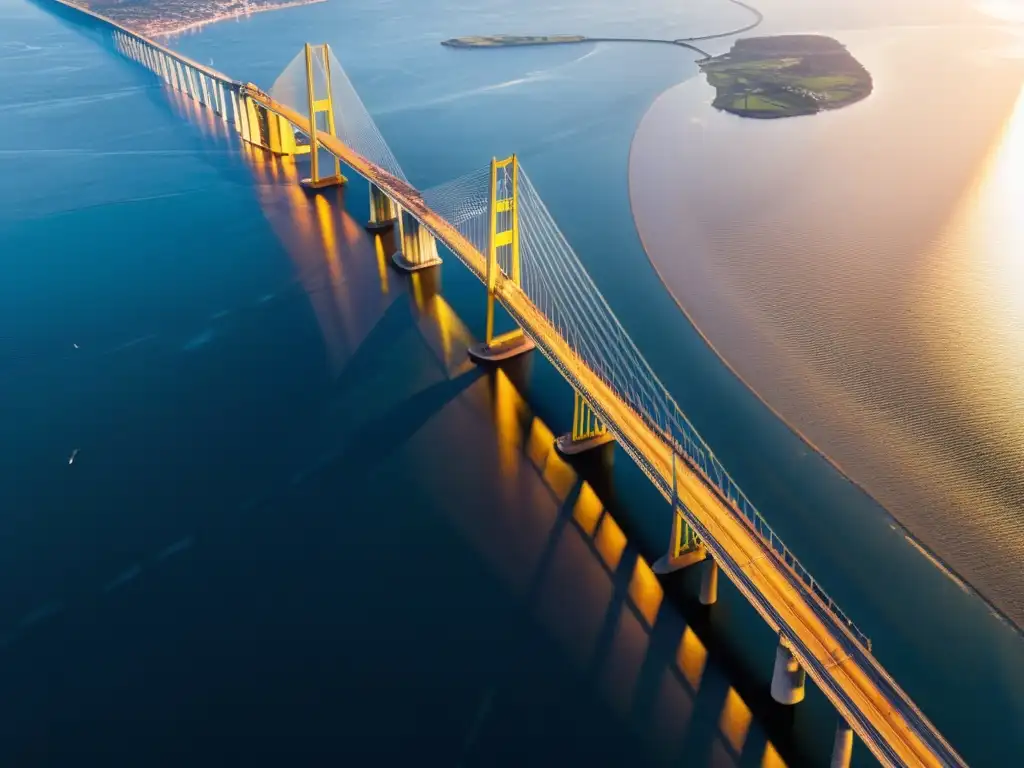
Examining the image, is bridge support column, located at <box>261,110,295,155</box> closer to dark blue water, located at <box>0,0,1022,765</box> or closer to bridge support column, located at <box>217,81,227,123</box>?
bridge support column, located at <box>217,81,227,123</box>

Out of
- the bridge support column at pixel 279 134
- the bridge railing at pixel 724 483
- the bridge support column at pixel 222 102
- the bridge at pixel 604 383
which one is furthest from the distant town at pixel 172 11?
the bridge railing at pixel 724 483

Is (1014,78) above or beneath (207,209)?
above

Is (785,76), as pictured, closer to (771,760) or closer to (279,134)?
(279,134)

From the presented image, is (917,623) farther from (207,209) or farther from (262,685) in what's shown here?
(207,209)

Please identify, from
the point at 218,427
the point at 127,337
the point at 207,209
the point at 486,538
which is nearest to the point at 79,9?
the point at 207,209

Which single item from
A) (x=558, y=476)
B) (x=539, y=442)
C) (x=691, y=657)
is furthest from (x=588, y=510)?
(x=691, y=657)

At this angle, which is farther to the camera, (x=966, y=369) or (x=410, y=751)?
(x=966, y=369)
